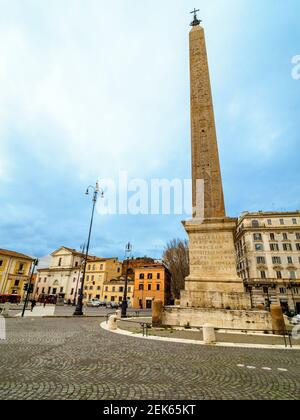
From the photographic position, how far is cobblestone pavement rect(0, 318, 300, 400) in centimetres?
324

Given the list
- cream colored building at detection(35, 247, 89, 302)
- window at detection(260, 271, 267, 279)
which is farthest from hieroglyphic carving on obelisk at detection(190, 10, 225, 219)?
cream colored building at detection(35, 247, 89, 302)

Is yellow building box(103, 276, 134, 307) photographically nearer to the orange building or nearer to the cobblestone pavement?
the orange building

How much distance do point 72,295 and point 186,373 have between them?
56661mm

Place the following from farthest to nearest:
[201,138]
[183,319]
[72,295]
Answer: [72,295] → [201,138] → [183,319]

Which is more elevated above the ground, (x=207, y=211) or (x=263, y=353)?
(x=207, y=211)

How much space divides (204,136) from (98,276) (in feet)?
155

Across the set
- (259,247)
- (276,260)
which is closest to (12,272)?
(259,247)

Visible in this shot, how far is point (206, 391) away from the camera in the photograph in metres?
3.30

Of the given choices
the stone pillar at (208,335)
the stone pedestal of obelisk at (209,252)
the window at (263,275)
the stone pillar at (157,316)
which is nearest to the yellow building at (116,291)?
the window at (263,275)

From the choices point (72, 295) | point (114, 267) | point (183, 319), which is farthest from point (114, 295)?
point (183, 319)

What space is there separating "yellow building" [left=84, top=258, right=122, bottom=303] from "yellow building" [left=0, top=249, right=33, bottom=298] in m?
13.7

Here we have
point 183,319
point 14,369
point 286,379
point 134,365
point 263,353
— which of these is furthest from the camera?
point 183,319

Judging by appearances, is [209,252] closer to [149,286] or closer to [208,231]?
[208,231]
